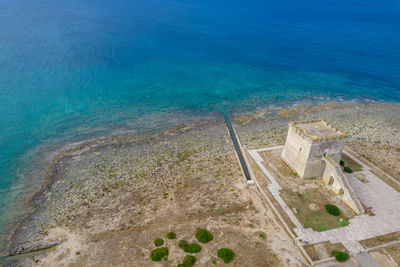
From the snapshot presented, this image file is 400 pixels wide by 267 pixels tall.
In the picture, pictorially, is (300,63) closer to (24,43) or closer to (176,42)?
(176,42)

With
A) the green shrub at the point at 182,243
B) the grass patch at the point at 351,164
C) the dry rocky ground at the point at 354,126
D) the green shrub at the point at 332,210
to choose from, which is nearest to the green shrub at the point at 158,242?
the green shrub at the point at 182,243

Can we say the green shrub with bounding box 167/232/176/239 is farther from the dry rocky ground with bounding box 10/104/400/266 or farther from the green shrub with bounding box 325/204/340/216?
the green shrub with bounding box 325/204/340/216

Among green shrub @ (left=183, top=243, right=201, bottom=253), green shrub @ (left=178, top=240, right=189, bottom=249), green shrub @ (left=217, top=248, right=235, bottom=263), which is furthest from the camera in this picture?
green shrub @ (left=178, top=240, right=189, bottom=249)

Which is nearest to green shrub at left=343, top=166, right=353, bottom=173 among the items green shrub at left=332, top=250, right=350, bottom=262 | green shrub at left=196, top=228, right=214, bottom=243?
green shrub at left=332, top=250, right=350, bottom=262

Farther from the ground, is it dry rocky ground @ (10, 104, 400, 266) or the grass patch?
the grass patch

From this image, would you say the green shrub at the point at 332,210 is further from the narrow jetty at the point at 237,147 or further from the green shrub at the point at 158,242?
the green shrub at the point at 158,242

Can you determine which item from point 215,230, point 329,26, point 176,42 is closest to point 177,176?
point 215,230

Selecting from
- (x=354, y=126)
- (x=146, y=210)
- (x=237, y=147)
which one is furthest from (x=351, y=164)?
(x=146, y=210)
